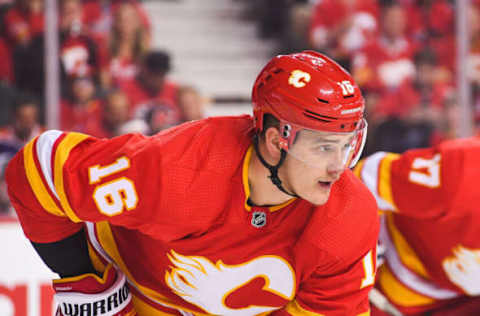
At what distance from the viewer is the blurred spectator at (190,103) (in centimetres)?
414

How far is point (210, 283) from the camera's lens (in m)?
1.84

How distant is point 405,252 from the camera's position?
256cm

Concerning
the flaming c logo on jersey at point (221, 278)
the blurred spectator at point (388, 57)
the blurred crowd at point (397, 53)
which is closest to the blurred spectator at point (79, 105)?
the blurred crowd at point (397, 53)

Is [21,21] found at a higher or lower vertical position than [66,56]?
higher

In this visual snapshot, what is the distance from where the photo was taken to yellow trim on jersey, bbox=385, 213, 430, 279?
8.36ft

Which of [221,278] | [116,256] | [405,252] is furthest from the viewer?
[405,252]

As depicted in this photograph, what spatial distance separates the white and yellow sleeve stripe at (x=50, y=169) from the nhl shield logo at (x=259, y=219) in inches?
15.9

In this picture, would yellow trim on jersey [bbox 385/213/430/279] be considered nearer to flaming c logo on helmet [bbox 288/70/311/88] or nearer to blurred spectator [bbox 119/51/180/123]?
flaming c logo on helmet [bbox 288/70/311/88]

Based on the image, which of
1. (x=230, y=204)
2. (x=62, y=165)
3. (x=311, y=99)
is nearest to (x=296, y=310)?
(x=230, y=204)

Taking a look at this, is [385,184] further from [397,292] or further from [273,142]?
[273,142]

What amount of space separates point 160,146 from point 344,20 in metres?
2.97

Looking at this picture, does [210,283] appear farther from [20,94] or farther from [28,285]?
[20,94]

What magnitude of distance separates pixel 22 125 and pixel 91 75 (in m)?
0.47

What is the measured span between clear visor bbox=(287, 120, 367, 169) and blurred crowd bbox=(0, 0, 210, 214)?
2.43 meters
